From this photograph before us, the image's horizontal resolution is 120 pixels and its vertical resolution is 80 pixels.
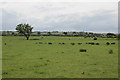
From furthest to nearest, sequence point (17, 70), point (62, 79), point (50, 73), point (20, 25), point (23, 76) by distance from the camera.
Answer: point (20, 25), point (17, 70), point (50, 73), point (23, 76), point (62, 79)

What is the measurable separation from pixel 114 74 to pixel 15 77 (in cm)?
867

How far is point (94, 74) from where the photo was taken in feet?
54.7

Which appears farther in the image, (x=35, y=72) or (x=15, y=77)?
(x=35, y=72)

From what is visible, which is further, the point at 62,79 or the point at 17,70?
the point at 17,70

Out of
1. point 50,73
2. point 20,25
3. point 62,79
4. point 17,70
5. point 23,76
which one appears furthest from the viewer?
point 20,25

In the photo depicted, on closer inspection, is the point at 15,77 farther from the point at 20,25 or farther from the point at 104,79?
the point at 20,25

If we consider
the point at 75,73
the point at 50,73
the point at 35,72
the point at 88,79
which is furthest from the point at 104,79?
the point at 35,72

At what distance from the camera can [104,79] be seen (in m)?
15.1

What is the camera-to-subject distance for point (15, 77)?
15586 mm

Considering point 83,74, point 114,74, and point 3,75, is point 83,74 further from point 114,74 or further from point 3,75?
point 3,75

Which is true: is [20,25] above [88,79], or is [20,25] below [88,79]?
above

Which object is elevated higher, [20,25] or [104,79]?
[20,25]

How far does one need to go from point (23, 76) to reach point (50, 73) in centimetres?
249

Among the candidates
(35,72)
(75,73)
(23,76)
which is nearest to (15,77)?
(23,76)
